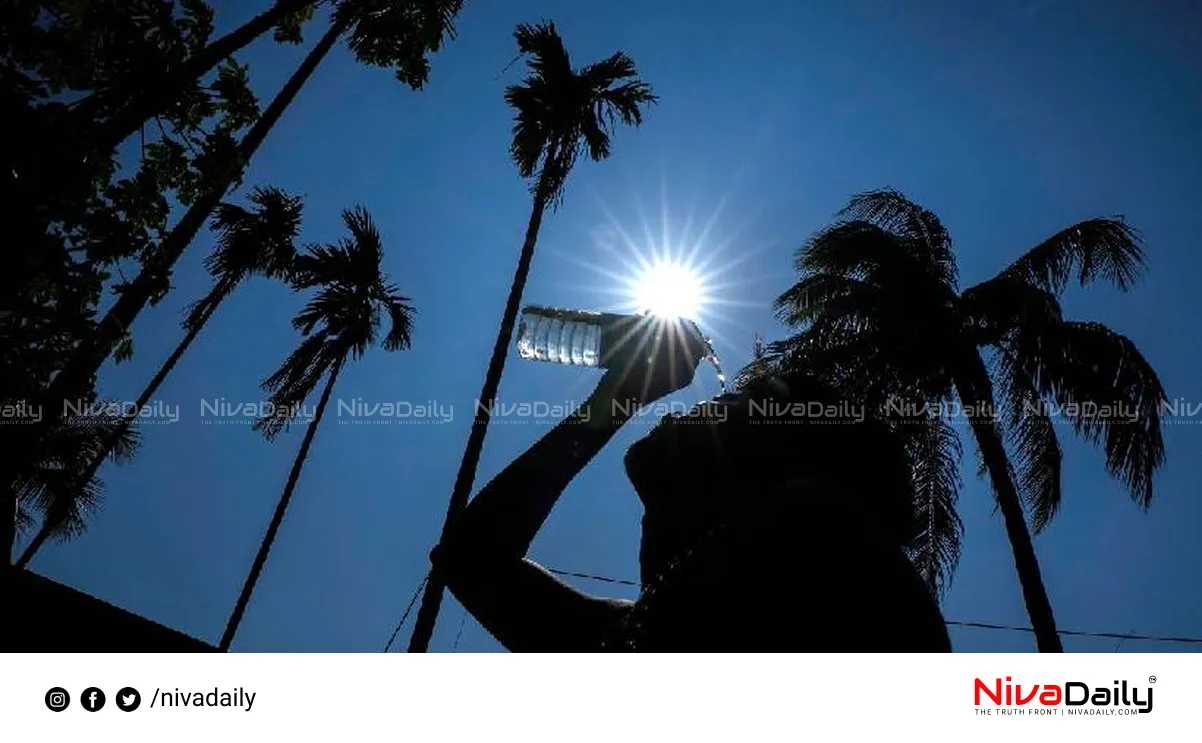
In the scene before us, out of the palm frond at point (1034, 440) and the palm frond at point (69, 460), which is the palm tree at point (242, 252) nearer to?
the palm frond at point (69, 460)

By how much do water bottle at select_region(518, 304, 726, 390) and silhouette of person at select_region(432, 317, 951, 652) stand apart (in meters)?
0.09

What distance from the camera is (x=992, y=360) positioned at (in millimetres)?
10719

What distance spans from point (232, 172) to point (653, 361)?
497 cm

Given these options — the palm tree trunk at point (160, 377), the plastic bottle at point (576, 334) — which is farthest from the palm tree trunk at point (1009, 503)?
the palm tree trunk at point (160, 377)

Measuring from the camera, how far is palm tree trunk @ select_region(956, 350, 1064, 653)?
8.26 metres

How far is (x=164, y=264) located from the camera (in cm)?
502

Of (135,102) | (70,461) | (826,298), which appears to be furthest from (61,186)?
(70,461)

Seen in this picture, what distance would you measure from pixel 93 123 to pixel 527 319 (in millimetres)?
3295
